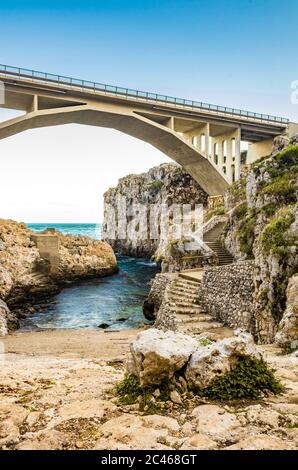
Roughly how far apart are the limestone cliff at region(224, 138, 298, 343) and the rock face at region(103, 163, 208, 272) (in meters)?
21.8

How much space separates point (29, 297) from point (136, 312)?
8.94 metres

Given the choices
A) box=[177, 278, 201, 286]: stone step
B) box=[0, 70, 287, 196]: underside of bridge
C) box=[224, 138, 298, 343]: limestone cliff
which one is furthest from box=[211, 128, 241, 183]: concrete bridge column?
box=[177, 278, 201, 286]: stone step

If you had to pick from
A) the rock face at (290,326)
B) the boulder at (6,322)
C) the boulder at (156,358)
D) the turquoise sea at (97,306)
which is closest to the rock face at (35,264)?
the boulder at (6,322)

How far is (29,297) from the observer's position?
2566cm

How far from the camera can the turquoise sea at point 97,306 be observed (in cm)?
1925

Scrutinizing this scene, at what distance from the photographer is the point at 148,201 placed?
5378 cm

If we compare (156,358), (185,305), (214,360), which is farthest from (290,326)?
(185,305)

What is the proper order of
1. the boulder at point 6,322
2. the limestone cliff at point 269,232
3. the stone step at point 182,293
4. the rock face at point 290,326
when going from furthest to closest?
the boulder at point 6,322 → the stone step at point 182,293 → the limestone cliff at point 269,232 → the rock face at point 290,326

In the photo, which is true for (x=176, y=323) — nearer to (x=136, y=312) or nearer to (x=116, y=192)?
(x=136, y=312)

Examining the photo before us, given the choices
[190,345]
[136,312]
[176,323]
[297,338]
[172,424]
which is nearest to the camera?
[172,424]

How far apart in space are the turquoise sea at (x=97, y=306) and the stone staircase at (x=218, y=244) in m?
5.79

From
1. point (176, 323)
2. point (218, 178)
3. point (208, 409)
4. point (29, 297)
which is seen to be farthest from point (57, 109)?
point (208, 409)

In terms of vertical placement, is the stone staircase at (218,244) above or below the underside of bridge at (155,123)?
below

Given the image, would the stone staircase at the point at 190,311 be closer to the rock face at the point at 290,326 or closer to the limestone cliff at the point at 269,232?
the limestone cliff at the point at 269,232
